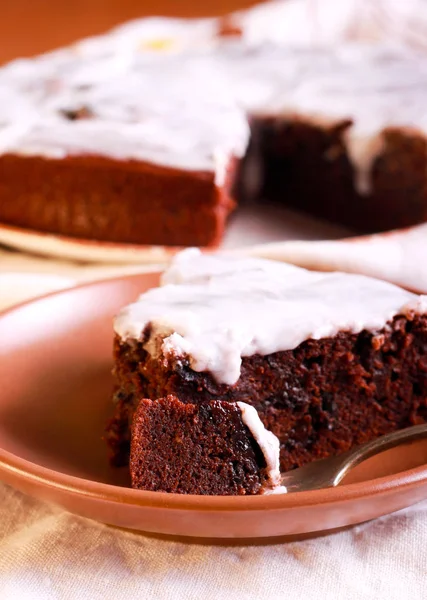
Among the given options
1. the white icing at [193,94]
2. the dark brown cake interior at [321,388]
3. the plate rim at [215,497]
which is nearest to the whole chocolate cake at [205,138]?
the white icing at [193,94]

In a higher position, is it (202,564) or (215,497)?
(215,497)

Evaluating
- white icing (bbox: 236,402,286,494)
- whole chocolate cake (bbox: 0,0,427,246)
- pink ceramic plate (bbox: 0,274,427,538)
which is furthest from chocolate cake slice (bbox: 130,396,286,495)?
whole chocolate cake (bbox: 0,0,427,246)

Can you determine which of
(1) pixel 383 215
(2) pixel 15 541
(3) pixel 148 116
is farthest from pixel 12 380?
(1) pixel 383 215

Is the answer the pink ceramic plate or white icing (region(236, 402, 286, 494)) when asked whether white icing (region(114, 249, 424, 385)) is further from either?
the pink ceramic plate

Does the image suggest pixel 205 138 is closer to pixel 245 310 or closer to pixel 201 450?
pixel 245 310

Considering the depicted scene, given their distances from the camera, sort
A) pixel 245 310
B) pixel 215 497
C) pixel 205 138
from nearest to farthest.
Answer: pixel 215 497, pixel 245 310, pixel 205 138

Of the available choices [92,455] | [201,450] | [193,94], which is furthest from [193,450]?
[193,94]
